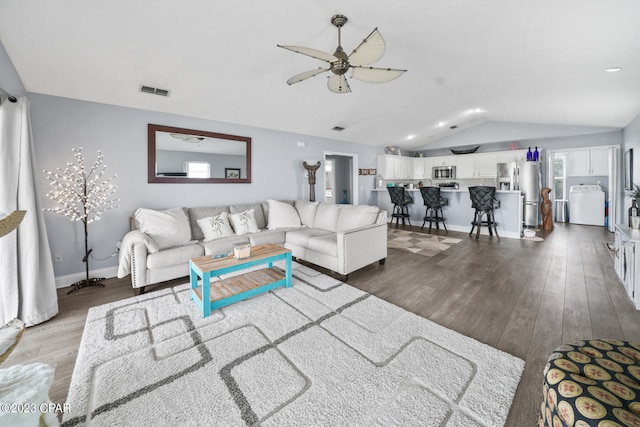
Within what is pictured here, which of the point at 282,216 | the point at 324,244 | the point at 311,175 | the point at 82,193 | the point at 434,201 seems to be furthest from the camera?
the point at 434,201

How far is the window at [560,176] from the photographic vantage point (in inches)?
286

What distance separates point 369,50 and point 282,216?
2.80 meters

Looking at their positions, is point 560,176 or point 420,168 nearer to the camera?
point 560,176

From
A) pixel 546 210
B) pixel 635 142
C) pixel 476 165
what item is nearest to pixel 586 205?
pixel 546 210

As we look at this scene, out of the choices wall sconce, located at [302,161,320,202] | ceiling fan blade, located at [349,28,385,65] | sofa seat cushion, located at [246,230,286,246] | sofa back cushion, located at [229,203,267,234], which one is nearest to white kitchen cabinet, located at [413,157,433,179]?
wall sconce, located at [302,161,320,202]

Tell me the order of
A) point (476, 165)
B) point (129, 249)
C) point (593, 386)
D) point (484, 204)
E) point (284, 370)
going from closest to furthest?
point (593, 386) < point (284, 370) < point (129, 249) < point (484, 204) < point (476, 165)

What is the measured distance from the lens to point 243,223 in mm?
3863

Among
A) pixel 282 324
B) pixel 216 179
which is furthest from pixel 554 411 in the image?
pixel 216 179

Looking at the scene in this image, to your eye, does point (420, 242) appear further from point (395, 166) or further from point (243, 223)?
point (395, 166)

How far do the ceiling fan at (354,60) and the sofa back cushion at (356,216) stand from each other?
5.44 ft

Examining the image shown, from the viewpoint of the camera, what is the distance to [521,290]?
9.11 ft

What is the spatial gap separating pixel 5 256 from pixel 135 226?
A: 133 centimetres

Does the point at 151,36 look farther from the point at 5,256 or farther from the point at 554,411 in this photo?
the point at 554,411

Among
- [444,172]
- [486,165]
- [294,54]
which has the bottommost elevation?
[444,172]
